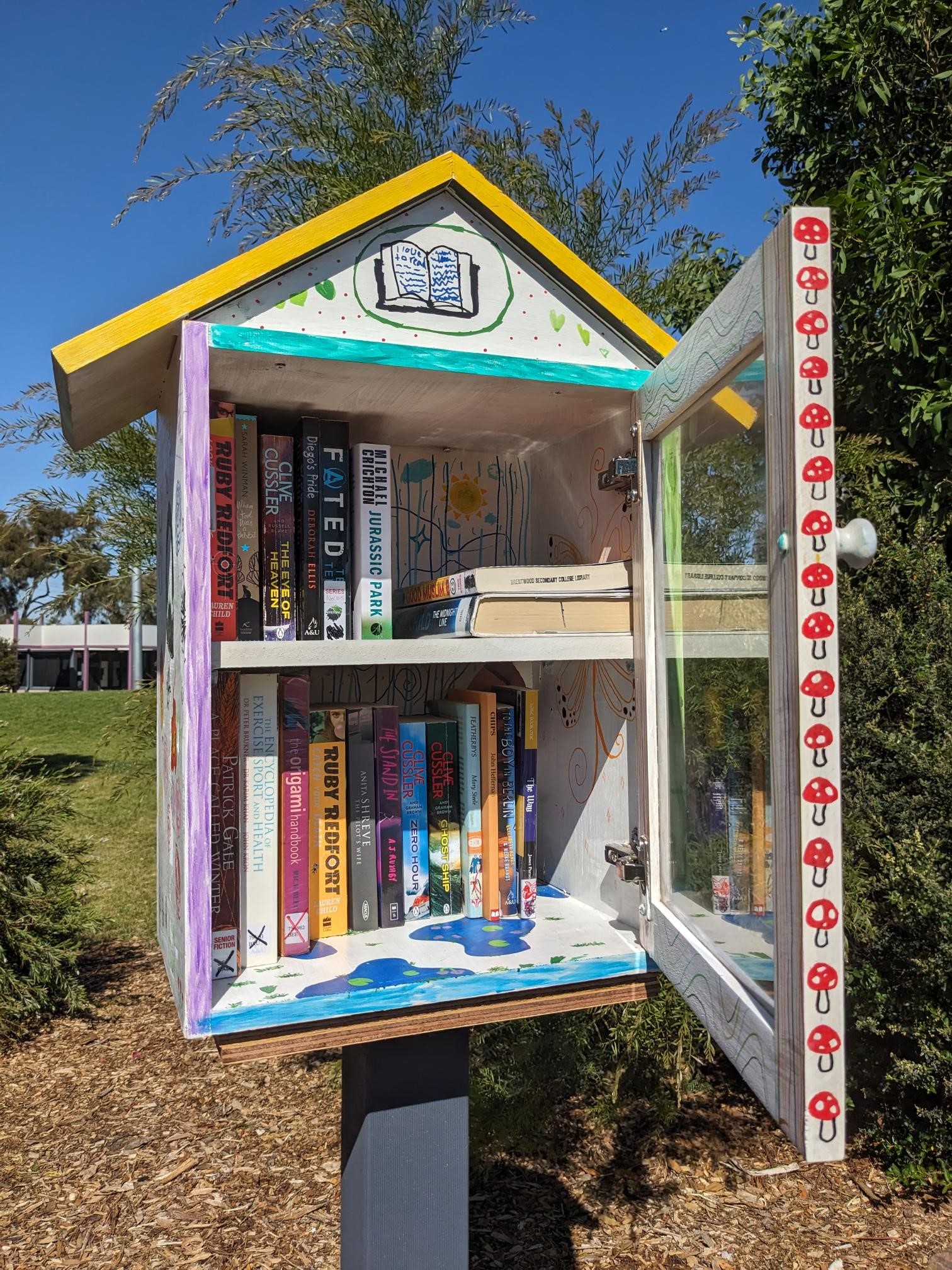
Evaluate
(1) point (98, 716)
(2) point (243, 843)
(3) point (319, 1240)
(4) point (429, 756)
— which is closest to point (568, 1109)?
(3) point (319, 1240)

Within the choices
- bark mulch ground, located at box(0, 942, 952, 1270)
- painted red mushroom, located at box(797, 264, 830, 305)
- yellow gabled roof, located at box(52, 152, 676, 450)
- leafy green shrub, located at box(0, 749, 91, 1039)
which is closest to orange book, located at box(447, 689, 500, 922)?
yellow gabled roof, located at box(52, 152, 676, 450)

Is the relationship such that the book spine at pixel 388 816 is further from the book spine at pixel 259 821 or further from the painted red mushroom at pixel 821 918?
the painted red mushroom at pixel 821 918

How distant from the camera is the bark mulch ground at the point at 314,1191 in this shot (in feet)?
8.10

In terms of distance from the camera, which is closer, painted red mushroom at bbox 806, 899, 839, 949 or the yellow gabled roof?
painted red mushroom at bbox 806, 899, 839, 949

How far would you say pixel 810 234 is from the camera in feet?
2.84

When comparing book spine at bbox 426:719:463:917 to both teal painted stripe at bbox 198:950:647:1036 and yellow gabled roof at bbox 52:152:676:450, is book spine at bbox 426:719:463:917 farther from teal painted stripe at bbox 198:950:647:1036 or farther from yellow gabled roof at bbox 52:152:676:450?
yellow gabled roof at bbox 52:152:676:450

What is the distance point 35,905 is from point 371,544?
10.5 feet

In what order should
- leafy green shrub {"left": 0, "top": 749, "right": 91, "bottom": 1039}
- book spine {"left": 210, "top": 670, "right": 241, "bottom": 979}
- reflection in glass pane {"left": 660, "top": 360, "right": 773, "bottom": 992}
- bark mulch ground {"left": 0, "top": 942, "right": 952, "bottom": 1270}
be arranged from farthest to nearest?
leafy green shrub {"left": 0, "top": 749, "right": 91, "bottom": 1039}, bark mulch ground {"left": 0, "top": 942, "right": 952, "bottom": 1270}, book spine {"left": 210, "top": 670, "right": 241, "bottom": 979}, reflection in glass pane {"left": 660, "top": 360, "right": 773, "bottom": 992}

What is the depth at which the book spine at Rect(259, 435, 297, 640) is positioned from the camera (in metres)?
1.45

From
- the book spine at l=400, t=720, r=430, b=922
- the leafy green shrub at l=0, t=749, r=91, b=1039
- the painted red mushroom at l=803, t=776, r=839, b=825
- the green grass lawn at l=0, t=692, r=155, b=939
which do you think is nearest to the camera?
the painted red mushroom at l=803, t=776, r=839, b=825

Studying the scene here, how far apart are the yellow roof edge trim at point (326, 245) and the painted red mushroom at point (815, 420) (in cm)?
65

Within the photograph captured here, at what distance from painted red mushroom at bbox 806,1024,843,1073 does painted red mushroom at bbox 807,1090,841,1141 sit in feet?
0.07

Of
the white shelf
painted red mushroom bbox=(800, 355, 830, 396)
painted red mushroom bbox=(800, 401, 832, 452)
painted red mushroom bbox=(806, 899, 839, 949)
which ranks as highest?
painted red mushroom bbox=(800, 355, 830, 396)

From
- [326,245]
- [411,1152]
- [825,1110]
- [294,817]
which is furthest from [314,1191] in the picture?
[326,245]
